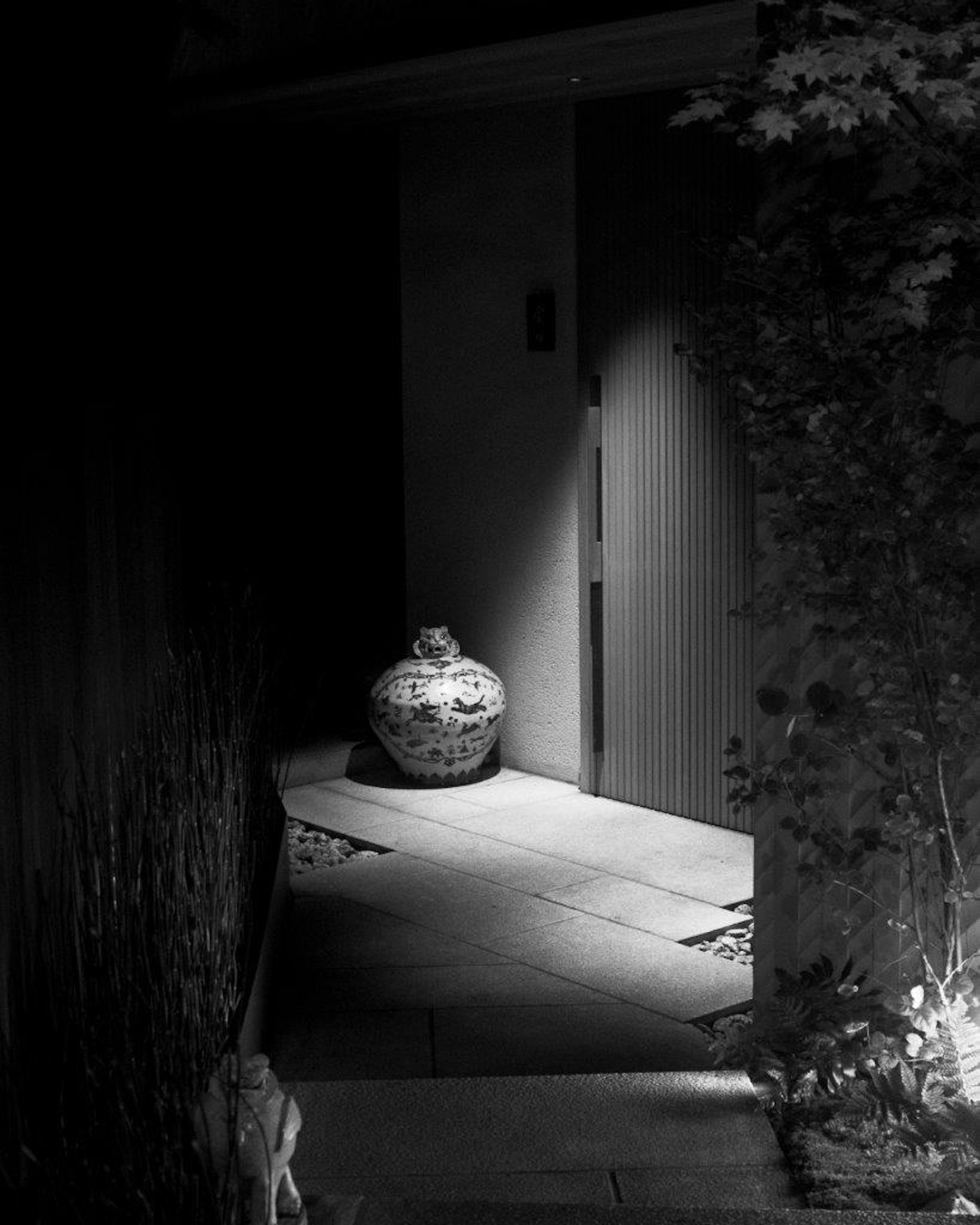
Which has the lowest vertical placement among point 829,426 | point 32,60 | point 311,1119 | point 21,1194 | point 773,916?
point 311,1119

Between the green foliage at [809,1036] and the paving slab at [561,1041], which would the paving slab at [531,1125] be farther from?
the paving slab at [561,1041]

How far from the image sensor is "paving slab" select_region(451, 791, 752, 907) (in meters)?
5.16

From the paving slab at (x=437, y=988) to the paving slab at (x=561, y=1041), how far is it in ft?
0.16

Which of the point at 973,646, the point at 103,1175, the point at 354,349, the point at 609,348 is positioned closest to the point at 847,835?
the point at 973,646

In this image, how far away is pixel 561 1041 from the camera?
3861 mm

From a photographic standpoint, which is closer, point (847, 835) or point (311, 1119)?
point (311, 1119)

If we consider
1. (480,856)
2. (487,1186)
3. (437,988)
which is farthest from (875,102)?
(480,856)

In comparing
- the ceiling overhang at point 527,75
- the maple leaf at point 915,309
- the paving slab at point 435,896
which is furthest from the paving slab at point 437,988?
the ceiling overhang at point 527,75

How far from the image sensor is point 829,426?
3098 mm

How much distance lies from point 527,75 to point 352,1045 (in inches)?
127

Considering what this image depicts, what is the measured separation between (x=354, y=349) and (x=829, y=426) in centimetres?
394

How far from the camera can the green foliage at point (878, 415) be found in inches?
118

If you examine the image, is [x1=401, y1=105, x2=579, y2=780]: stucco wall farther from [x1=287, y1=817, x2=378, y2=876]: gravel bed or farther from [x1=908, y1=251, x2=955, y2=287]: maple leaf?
[x1=908, y1=251, x2=955, y2=287]: maple leaf

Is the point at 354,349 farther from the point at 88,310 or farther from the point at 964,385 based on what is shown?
the point at 964,385
